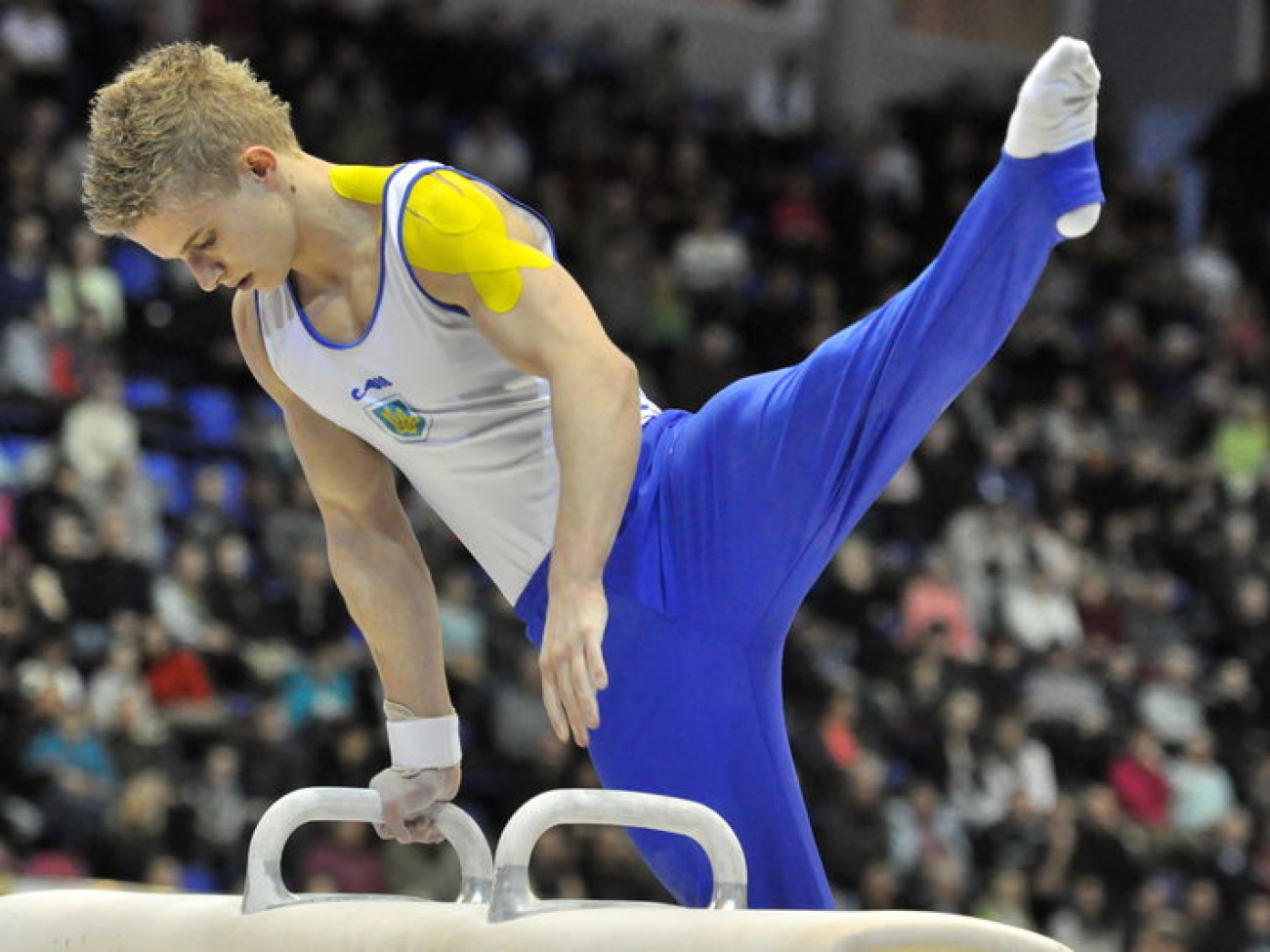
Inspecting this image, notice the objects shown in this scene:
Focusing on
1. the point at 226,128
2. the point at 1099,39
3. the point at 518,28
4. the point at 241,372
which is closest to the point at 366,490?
the point at 226,128

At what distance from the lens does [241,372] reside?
35.7 feet

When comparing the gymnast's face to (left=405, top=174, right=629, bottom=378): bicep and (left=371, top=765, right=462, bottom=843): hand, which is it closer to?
(left=405, top=174, right=629, bottom=378): bicep

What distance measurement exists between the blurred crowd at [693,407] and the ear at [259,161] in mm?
5449

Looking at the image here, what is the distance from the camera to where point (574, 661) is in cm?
280

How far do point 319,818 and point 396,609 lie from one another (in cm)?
50

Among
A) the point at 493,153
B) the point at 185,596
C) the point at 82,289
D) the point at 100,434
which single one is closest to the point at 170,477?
the point at 100,434

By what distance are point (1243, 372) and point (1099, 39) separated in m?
5.30

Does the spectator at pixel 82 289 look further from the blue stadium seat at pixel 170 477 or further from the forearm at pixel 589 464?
the forearm at pixel 589 464

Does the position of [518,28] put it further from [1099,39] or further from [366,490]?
[366,490]

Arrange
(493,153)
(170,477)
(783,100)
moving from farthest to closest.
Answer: (783,100) < (493,153) < (170,477)

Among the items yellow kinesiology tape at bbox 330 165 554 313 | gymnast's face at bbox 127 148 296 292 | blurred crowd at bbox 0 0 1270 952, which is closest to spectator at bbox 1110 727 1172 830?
blurred crowd at bbox 0 0 1270 952

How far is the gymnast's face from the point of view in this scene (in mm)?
3014

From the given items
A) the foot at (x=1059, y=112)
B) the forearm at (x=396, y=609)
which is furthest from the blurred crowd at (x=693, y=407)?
the foot at (x=1059, y=112)

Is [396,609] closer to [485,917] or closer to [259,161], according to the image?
[259,161]
